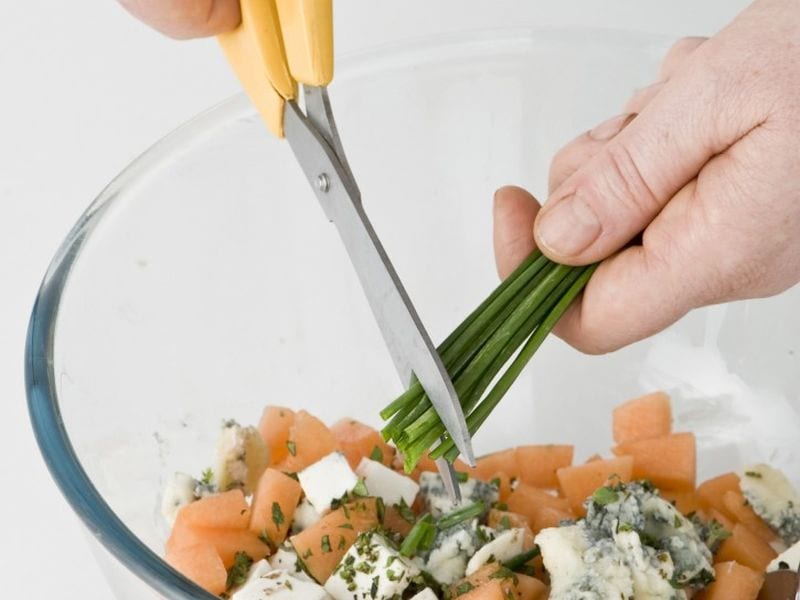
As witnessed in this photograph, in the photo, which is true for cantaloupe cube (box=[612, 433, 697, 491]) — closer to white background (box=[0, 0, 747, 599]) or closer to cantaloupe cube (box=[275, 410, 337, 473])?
cantaloupe cube (box=[275, 410, 337, 473])

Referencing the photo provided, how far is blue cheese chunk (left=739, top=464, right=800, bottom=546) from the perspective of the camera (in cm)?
231

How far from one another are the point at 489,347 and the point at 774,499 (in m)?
0.72

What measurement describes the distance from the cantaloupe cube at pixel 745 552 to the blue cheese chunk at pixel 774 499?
0.06 meters

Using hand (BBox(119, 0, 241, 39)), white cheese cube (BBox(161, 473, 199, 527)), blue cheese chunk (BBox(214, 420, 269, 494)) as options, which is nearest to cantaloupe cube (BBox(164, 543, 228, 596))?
white cheese cube (BBox(161, 473, 199, 527))

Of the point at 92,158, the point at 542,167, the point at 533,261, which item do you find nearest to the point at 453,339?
the point at 533,261

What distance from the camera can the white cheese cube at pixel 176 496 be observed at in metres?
2.21

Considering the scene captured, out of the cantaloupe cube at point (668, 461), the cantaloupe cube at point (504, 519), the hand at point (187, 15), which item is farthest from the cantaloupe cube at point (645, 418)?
the hand at point (187, 15)

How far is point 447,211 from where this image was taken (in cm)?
273

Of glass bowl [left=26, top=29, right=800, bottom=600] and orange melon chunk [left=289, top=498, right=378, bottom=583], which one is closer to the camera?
orange melon chunk [left=289, top=498, right=378, bottom=583]

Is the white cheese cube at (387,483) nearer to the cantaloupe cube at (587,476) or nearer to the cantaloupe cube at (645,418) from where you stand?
the cantaloupe cube at (587,476)

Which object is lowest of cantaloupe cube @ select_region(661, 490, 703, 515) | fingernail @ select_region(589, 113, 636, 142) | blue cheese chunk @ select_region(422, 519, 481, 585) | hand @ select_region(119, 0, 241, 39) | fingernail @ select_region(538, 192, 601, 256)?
cantaloupe cube @ select_region(661, 490, 703, 515)

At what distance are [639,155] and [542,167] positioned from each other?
0.76 metres

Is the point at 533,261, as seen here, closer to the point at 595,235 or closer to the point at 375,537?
the point at 595,235

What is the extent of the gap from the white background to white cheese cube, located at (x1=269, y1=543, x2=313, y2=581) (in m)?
0.93
